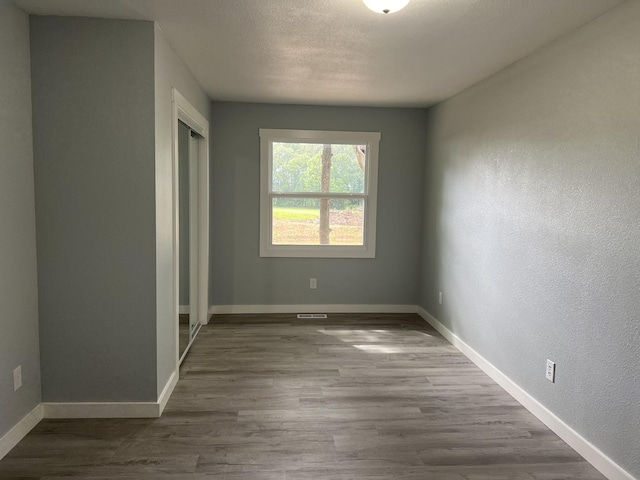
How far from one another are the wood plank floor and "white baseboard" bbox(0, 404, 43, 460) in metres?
0.04

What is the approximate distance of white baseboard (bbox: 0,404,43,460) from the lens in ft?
7.35

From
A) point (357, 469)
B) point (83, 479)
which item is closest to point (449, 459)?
point (357, 469)

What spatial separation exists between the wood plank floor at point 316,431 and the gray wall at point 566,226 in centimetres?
31

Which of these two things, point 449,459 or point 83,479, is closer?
point 83,479

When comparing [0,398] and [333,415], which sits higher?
[0,398]

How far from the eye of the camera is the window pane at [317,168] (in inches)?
195

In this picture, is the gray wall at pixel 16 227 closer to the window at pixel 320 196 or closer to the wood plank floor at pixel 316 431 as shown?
the wood plank floor at pixel 316 431

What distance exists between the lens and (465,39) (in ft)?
8.74

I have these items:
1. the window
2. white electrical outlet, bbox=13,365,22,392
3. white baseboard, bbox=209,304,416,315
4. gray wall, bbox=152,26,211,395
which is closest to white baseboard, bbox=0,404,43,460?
white electrical outlet, bbox=13,365,22,392

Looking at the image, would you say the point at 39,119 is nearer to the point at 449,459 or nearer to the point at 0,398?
the point at 0,398

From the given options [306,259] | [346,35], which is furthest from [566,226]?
[306,259]

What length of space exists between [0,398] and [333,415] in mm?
1803

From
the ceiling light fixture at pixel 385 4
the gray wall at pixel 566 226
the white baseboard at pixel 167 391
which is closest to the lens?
the ceiling light fixture at pixel 385 4

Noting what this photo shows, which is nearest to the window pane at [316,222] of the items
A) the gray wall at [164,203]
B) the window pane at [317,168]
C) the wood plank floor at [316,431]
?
the window pane at [317,168]
